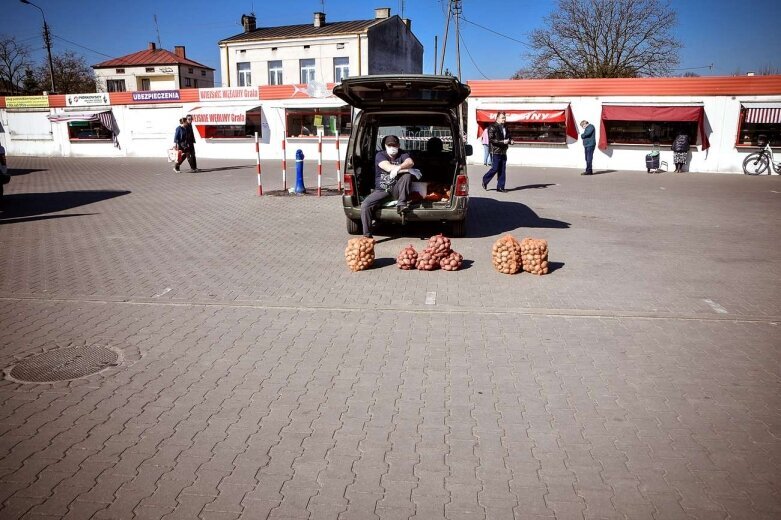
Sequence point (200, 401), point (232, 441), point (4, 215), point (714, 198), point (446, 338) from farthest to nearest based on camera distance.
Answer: point (714, 198), point (4, 215), point (446, 338), point (200, 401), point (232, 441)

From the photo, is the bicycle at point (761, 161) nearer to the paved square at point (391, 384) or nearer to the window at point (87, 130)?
the paved square at point (391, 384)

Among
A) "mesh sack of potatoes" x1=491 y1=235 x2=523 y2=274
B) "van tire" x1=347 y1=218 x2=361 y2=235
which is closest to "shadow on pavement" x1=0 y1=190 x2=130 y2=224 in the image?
"van tire" x1=347 y1=218 x2=361 y2=235

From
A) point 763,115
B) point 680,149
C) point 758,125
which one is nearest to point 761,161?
point 758,125

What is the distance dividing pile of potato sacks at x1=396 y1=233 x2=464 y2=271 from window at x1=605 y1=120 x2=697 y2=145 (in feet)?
58.2

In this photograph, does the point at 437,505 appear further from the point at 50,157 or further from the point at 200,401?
the point at 50,157

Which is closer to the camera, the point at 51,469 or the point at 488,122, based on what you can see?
the point at 51,469

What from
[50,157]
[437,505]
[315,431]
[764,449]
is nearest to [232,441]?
[315,431]

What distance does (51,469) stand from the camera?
9.93 feet

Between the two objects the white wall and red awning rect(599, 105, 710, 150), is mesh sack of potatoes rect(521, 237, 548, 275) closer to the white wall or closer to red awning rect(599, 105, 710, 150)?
the white wall

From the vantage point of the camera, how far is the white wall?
20312 millimetres

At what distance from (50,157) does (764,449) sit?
3631 centimetres

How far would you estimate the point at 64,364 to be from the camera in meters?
4.38

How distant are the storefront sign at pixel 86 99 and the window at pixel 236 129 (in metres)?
6.07

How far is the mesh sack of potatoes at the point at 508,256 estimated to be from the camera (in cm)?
680
